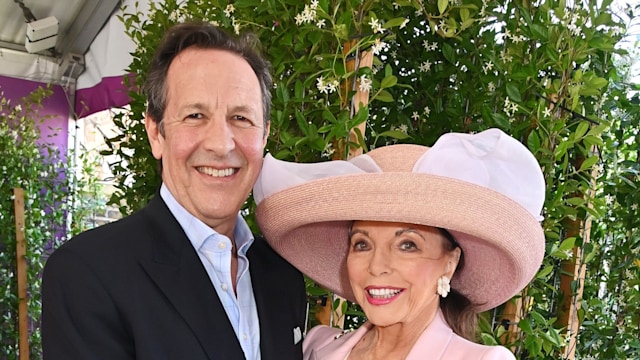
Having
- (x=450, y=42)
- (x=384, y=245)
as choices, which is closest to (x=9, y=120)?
(x=450, y=42)

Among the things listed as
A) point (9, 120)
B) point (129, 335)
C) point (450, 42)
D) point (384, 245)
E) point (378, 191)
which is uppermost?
point (450, 42)

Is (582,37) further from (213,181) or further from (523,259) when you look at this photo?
(213,181)

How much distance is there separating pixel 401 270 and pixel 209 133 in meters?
0.51

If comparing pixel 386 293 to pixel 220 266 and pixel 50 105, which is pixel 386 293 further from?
pixel 50 105

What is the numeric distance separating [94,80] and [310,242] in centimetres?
415

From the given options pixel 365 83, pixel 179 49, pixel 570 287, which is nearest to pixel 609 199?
pixel 570 287

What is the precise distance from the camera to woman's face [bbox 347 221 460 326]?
1.34 meters

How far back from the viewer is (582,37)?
163cm

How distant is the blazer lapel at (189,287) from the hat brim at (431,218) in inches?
9.4

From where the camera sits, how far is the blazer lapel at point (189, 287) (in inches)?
49.0

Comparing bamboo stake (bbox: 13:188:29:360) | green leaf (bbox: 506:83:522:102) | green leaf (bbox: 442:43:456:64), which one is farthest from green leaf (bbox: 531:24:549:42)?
bamboo stake (bbox: 13:188:29:360)

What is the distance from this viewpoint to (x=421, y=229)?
1341 millimetres

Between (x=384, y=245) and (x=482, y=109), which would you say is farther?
(x=482, y=109)

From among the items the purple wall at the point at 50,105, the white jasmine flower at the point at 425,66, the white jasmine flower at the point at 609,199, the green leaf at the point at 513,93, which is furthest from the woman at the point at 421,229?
the purple wall at the point at 50,105
